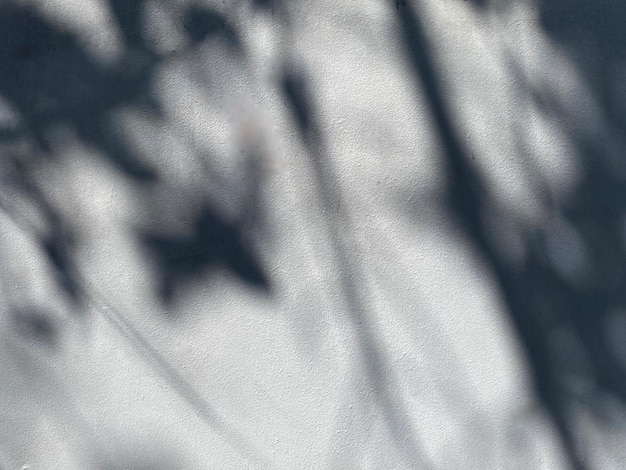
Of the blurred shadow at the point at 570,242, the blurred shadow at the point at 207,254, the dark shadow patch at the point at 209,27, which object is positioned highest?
the dark shadow patch at the point at 209,27

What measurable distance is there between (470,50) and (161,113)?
4.27 feet

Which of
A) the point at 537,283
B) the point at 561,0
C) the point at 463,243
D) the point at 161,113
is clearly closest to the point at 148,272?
the point at 161,113

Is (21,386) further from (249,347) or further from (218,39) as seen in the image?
(218,39)

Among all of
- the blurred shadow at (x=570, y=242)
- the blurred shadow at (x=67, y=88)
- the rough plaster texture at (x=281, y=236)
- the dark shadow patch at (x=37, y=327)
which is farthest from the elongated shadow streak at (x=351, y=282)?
the dark shadow patch at (x=37, y=327)

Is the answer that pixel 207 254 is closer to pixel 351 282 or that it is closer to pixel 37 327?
pixel 351 282

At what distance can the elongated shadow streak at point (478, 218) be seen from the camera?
134 inches

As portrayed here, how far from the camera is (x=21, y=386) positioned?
11.1ft

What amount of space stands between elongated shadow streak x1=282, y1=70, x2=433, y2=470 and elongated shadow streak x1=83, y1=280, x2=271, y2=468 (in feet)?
1.84

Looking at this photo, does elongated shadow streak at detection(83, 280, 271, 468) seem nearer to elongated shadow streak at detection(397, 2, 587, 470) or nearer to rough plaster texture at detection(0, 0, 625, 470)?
rough plaster texture at detection(0, 0, 625, 470)

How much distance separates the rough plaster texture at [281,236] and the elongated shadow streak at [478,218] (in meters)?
0.03

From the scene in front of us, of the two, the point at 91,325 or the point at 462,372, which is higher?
the point at 91,325

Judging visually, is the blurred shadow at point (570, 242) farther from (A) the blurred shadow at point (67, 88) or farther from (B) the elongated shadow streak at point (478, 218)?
(A) the blurred shadow at point (67, 88)

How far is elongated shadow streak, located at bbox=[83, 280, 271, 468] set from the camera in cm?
337

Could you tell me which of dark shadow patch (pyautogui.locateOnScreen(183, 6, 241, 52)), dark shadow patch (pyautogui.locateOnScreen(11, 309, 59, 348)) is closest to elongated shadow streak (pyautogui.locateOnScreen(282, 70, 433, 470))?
dark shadow patch (pyautogui.locateOnScreen(183, 6, 241, 52))
